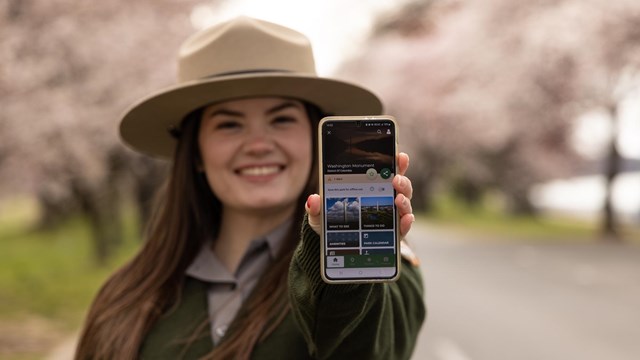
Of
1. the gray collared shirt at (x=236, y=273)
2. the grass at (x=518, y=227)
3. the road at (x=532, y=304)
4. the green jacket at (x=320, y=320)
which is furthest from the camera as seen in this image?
the grass at (x=518, y=227)

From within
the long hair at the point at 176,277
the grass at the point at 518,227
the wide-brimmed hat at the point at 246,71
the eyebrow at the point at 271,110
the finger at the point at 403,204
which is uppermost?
the wide-brimmed hat at the point at 246,71

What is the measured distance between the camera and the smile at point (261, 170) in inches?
81.0

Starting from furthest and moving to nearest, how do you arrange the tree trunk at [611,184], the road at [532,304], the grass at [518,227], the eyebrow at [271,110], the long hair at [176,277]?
the grass at [518,227]
the tree trunk at [611,184]
the road at [532,304]
the eyebrow at [271,110]
the long hair at [176,277]

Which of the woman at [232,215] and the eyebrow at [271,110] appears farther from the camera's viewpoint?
the eyebrow at [271,110]

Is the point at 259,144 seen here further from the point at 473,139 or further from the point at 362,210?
the point at 473,139

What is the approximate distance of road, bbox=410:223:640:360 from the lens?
6887 millimetres

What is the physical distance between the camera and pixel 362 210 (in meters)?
1.47

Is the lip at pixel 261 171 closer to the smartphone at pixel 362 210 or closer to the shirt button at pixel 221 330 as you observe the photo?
the shirt button at pixel 221 330

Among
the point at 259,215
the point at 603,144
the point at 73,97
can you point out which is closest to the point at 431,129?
the point at 603,144

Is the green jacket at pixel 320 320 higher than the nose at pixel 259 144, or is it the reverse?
the nose at pixel 259 144

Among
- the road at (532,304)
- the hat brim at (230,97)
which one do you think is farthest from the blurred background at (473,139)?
the hat brim at (230,97)

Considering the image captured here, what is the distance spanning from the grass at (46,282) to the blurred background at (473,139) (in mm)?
43

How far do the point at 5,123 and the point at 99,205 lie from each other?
5874 mm

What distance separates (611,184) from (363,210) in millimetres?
19338
